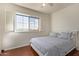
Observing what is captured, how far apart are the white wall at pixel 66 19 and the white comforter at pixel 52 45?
17cm

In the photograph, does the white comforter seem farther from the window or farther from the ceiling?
the ceiling

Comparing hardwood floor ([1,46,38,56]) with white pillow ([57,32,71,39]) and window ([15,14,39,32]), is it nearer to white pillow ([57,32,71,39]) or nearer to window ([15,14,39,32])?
window ([15,14,39,32])

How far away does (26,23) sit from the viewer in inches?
49.9

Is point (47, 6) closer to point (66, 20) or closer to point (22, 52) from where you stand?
point (66, 20)

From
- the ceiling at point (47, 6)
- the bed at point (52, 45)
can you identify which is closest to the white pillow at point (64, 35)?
the bed at point (52, 45)

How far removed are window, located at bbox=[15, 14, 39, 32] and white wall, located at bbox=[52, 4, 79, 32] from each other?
28cm

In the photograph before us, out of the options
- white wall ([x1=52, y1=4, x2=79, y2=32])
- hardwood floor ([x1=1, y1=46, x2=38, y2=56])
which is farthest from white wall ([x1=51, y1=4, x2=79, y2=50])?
hardwood floor ([x1=1, y1=46, x2=38, y2=56])

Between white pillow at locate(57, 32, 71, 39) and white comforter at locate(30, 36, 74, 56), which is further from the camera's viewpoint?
white pillow at locate(57, 32, 71, 39)

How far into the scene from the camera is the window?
1226 mm

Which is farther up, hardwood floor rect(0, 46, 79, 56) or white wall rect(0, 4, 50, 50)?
white wall rect(0, 4, 50, 50)

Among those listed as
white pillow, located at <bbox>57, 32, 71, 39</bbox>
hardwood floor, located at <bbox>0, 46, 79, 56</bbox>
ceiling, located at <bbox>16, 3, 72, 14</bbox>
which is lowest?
hardwood floor, located at <bbox>0, 46, 79, 56</bbox>

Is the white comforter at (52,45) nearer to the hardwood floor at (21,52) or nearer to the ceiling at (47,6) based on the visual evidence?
the hardwood floor at (21,52)

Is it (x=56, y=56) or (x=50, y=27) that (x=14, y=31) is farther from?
(x=56, y=56)

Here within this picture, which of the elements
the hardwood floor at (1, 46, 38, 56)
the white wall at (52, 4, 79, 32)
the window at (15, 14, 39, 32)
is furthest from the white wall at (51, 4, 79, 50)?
the hardwood floor at (1, 46, 38, 56)
